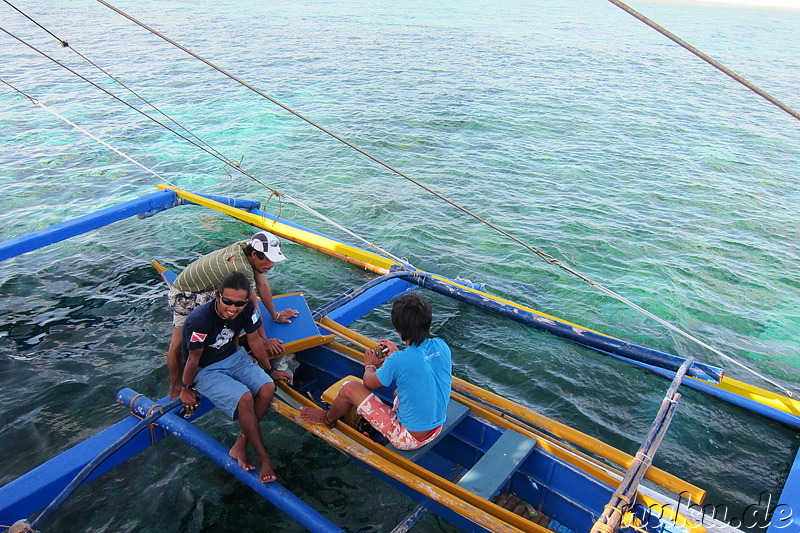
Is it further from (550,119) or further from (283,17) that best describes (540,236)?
(283,17)

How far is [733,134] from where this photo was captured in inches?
645

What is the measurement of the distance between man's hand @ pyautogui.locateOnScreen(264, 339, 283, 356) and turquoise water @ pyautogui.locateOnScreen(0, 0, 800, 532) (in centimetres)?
94

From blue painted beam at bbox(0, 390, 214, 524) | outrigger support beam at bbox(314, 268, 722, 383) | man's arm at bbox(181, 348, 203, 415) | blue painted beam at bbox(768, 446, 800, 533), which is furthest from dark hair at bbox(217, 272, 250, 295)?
blue painted beam at bbox(768, 446, 800, 533)

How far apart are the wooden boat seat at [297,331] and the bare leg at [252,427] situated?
0.74 m

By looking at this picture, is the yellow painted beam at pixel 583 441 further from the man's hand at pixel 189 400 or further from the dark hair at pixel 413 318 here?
the man's hand at pixel 189 400

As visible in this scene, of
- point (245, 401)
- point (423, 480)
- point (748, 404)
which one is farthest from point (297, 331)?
point (748, 404)

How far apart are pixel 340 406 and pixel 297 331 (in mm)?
1290

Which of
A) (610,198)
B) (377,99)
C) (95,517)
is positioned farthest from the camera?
(377,99)

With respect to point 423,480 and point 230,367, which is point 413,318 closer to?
point 423,480

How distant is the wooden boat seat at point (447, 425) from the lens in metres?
4.18

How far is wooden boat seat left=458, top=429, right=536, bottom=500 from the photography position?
155 inches

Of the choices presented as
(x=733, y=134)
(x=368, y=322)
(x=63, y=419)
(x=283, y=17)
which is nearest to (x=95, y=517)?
(x=63, y=419)

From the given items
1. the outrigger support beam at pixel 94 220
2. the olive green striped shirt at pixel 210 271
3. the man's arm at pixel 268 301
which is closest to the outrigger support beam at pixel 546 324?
the man's arm at pixel 268 301

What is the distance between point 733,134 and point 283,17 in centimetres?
2768
